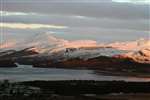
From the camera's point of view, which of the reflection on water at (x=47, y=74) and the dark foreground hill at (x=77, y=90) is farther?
the reflection on water at (x=47, y=74)

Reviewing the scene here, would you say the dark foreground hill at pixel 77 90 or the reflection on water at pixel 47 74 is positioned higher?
the reflection on water at pixel 47 74

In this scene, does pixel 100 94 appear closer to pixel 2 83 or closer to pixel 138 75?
pixel 138 75

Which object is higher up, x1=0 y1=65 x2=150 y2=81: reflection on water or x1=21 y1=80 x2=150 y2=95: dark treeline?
x1=0 y1=65 x2=150 y2=81: reflection on water

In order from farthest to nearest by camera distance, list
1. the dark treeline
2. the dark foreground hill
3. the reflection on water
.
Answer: the dark treeline
the reflection on water
the dark foreground hill

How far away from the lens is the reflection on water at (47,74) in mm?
33188

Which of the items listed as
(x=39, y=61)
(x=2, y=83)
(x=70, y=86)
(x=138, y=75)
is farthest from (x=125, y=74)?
(x=2, y=83)

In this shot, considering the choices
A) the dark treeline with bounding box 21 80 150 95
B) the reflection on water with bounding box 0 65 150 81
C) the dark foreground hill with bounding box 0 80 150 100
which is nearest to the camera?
the dark foreground hill with bounding box 0 80 150 100

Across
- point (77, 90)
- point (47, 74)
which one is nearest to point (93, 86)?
point (77, 90)

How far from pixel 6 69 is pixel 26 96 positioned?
5312 mm

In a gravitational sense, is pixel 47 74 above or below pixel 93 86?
above

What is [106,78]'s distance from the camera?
3706 centimetres

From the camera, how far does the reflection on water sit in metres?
33.2

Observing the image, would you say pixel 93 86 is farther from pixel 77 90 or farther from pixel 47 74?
pixel 47 74

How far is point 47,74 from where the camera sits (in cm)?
3700
